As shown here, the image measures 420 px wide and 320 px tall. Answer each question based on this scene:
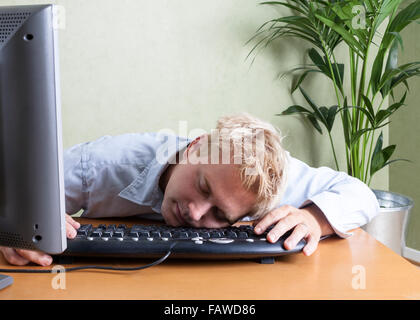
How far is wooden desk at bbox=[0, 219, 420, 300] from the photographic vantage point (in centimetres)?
58

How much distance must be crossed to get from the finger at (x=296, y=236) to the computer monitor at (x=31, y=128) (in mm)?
364

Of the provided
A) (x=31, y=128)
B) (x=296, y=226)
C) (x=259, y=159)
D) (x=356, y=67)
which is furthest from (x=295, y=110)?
(x=31, y=128)

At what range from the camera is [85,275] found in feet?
2.14

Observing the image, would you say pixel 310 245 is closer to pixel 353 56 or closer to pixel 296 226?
pixel 296 226

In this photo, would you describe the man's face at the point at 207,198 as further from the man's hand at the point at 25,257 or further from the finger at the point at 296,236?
the man's hand at the point at 25,257

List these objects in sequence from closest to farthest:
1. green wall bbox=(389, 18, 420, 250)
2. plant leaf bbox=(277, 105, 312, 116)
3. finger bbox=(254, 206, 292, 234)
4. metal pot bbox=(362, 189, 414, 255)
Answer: finger bbox=(254, 206, 292, 234)
metal pot bbox=(362, 189, 414, 255)
plant leaf bbox=(277, 105, 312, 116)
green wall bbox=(389, 18, 420, 250)

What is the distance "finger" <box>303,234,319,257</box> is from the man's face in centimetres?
15

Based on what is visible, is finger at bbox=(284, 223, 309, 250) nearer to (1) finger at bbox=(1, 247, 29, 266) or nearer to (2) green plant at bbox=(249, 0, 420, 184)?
(1) finger at bbox=(1, 247, 29, 266)

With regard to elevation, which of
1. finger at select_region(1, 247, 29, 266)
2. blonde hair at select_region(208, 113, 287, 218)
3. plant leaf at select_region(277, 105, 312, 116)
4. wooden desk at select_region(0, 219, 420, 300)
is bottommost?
wooden desk at select_region(0, 219, 420, 300)

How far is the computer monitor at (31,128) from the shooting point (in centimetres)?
57

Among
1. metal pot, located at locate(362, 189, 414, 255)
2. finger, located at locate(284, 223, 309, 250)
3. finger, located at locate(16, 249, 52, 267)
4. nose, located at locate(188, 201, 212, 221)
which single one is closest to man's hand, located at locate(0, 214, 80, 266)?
finger, located at locate(16, 249, 52, 267)

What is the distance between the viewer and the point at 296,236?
77 cm

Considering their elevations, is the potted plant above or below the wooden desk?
above

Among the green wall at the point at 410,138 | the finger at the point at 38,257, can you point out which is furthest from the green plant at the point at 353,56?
the finger at the point at 38,257
